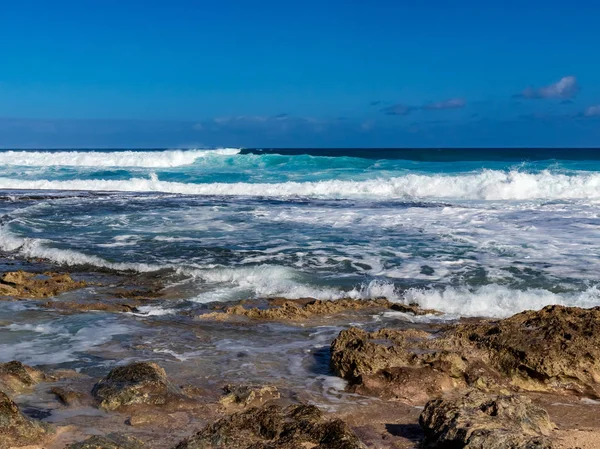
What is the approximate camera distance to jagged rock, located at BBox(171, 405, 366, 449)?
3.33 metres

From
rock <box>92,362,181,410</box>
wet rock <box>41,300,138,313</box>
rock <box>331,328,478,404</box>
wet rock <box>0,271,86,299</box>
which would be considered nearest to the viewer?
rock <box>92,362,181,410</box>

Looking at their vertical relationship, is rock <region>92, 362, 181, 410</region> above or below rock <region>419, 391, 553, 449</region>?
below

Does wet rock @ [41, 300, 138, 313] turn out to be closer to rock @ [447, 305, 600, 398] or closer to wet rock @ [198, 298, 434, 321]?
wet rock @ [198, 298, 434, 321]

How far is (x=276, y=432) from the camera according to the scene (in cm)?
354

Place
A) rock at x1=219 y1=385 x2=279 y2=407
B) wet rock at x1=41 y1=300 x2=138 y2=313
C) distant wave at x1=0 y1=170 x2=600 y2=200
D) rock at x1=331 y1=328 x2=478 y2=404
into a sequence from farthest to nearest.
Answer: distant wave at x1=0 y1=170 x2=600 y2=200, wet rock at x1=41 y1=300 x2=138 y2=313, rock at x1=331 y1=328 x2=478 y2=404, rock at x1=219 y1=385 x2=279 y2=407

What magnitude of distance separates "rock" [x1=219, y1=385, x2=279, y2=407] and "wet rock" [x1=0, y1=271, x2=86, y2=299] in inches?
156

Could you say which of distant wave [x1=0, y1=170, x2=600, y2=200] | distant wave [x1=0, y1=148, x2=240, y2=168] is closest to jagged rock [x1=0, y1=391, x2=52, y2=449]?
distant wave [x1=0, y1=170, x2=600, y2=200]

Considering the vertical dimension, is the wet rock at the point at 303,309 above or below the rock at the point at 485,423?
below

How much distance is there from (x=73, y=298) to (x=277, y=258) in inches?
118

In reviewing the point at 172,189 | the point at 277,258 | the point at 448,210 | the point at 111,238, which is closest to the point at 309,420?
the point at 277,258

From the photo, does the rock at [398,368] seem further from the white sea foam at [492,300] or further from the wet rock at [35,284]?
the wet rock at [35,284]

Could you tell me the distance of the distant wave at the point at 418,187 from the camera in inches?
857

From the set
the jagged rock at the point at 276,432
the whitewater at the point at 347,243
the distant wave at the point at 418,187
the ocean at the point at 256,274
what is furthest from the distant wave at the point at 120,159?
the jagged rock at the point at 276,432

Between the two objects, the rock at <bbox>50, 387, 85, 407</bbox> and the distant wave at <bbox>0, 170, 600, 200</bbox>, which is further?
the distant wave at <bbox>0, 170, 600, 200</bbox>
